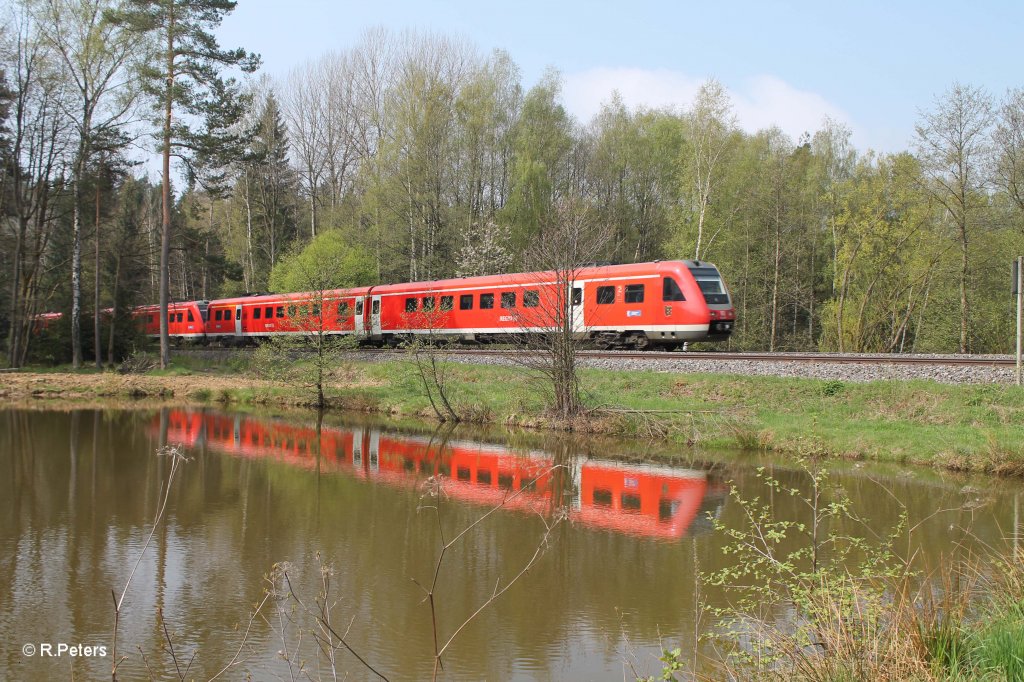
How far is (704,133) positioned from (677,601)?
30.9 metres

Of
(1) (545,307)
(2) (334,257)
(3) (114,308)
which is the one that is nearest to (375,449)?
(1) (545,307)

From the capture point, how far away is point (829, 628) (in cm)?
434

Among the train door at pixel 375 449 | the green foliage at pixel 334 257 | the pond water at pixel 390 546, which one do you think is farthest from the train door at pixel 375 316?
the pond water at pixel 390 546

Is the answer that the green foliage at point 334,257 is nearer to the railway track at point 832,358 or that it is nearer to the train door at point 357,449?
the railway track at point 832,358

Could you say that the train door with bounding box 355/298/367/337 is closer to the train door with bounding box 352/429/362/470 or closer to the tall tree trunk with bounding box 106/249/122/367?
the tall tree trunk with bounding box 106/249/122/367

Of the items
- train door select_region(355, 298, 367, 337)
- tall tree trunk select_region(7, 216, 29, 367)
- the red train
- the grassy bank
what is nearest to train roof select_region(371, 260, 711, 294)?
the red train

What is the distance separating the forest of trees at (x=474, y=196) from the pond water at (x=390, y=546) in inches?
332

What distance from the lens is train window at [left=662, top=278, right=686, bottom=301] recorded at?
67.9 feet

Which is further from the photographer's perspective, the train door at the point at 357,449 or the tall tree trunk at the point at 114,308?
the tall tree trunk at the point at 114,308

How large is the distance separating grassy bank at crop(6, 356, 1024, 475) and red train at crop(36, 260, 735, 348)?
4.99ft

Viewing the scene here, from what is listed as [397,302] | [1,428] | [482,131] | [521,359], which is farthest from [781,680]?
[482,131]

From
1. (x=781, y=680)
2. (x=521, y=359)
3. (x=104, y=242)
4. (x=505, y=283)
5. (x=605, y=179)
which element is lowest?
(x=781, y=680)

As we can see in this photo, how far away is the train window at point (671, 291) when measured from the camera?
67.9ft

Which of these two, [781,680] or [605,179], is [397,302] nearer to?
[605,179]
